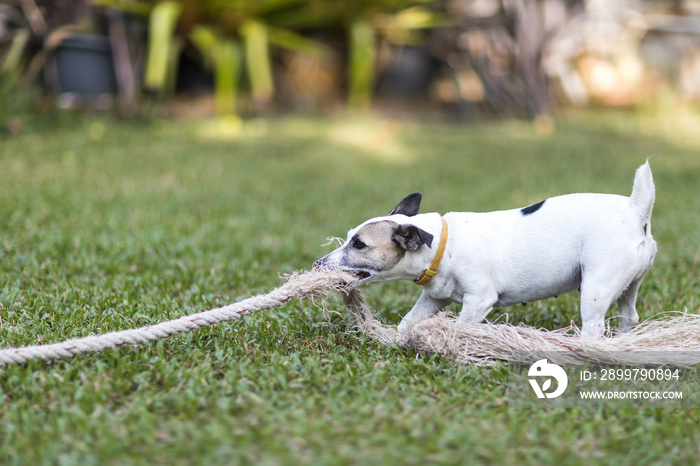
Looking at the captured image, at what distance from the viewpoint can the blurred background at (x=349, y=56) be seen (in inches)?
275

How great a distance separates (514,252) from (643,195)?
21.8 inches

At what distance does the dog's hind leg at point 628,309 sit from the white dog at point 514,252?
0.07 metres

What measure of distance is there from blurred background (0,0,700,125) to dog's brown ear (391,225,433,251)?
188 inches

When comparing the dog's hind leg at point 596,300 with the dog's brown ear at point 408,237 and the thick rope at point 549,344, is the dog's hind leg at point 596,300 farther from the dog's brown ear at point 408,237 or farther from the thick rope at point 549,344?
the dog's brown ear at point 408,237

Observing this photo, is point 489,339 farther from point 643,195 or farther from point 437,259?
point 643,195

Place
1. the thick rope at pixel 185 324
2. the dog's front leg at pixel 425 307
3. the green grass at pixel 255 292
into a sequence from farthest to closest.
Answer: the dog's front leg at pixel 425 307, the thick rope at pixel 185 324, the green grass at pixel 255 292

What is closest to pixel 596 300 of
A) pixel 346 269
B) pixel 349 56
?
pixel 346 269

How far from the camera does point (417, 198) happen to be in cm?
293

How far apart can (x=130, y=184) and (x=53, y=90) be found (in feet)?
7.96

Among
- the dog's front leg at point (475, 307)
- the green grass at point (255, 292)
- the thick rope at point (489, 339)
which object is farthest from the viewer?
the dog's front leg at point (475, 307)

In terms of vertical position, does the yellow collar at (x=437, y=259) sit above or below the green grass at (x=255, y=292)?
above

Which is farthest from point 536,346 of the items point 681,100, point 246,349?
point 681,100

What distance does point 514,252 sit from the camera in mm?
2721

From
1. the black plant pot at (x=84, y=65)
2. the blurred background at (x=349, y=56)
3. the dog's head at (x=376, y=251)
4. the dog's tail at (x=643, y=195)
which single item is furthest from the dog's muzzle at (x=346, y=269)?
the black plant pot at (x=84, y=65)
